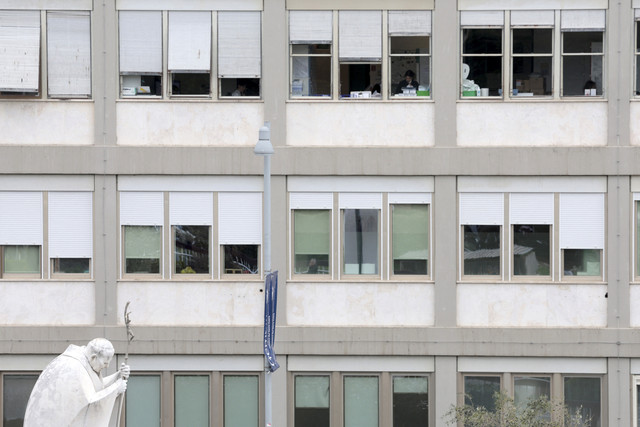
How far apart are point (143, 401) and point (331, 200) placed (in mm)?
5670

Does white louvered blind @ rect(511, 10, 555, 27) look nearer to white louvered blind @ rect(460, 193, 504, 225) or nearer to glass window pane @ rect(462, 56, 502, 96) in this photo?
glass window pane @ rect(462, 56, 502, 96)

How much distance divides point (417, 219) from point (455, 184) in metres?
1.06

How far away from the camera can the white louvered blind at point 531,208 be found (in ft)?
92.0

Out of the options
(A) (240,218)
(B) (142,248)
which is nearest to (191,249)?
(B) (142,248)

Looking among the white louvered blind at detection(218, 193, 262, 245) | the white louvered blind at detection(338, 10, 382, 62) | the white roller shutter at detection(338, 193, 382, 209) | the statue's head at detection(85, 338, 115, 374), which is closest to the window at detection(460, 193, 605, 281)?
the white roller shutter at detection(338, 193, 382, 209)

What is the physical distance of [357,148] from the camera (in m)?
27.9

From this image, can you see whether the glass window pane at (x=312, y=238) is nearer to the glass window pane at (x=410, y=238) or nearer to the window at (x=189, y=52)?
the glass window pane at (x=410, y=238)

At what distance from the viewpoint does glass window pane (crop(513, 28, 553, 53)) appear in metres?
28.0

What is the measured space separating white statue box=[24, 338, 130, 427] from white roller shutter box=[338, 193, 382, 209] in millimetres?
9966

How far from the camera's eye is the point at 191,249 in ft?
93.0

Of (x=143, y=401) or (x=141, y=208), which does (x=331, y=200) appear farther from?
(x=143, y=401)

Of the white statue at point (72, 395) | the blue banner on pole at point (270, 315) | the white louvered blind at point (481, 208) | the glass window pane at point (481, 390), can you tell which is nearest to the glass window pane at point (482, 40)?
the white louvered blind at point (481, 208)

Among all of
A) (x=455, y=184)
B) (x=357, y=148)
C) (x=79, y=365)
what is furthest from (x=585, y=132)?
(x=79, y=365)

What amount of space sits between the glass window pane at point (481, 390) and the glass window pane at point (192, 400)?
5.35 meters
